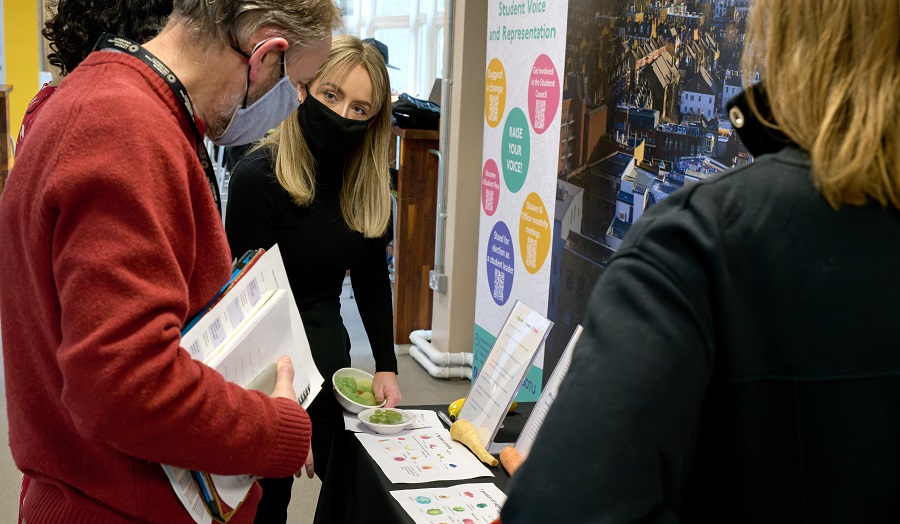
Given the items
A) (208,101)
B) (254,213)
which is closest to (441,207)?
(254,213)

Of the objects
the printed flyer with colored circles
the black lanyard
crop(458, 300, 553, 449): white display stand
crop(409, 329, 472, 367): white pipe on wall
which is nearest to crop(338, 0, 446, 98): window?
crop(409, 329, 472, 367): white pipe on wall

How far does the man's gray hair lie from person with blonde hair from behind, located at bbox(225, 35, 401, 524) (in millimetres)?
906

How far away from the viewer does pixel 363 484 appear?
1.90 m

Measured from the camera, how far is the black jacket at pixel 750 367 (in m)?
0.67

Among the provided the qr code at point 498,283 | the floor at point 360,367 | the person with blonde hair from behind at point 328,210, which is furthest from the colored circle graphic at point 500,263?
the person with blonde hair from behind at point 328,210

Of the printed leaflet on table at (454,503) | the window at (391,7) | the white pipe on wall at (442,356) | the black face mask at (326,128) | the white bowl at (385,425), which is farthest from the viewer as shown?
the window at (391,7)

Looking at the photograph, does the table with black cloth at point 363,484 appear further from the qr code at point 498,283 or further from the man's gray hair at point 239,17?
the qr code at point 498,283

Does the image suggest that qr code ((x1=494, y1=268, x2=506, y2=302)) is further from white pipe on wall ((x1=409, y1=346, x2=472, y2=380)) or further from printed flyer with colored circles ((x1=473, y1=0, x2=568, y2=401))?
white pipe on wall ((x1=409, y1=346, x2=472, y2=380))

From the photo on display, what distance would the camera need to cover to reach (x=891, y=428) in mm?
695

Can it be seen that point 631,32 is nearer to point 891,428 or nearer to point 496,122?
point 496,122

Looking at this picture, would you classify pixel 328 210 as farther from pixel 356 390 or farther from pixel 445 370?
pixel 445 370

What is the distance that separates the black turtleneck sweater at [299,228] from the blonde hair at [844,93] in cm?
162

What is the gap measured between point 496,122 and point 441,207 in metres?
1.00

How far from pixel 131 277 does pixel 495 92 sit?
309 centimetres
